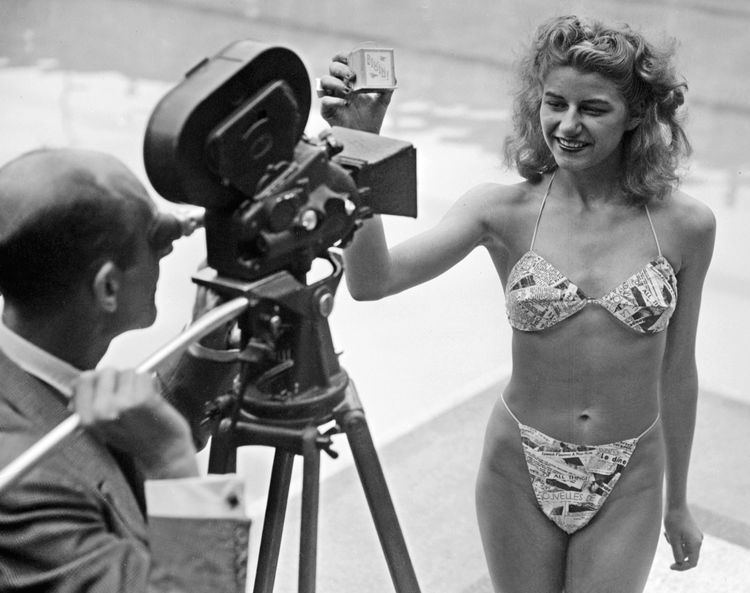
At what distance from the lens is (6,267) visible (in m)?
1.37

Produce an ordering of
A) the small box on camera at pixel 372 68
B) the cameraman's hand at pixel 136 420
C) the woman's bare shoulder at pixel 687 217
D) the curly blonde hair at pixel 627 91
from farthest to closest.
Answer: the woman's bare shoulder at pixel 687 217
the curly blonde hair at pixel 627 91
the small box on camera at pixel 372 68
the cameraman's hand at pixel 136 420

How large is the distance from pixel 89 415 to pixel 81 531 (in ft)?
0.54

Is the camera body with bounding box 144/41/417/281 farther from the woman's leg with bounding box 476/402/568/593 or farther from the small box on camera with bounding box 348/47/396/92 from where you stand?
the woman's leg with bounding box 476/402/568/593

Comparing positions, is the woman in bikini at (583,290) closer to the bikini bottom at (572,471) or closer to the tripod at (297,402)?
the bikini bottom at (572,471)

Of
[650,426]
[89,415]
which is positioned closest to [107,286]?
[89,415]

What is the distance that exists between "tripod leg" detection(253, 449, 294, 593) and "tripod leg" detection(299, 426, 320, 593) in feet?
0.22

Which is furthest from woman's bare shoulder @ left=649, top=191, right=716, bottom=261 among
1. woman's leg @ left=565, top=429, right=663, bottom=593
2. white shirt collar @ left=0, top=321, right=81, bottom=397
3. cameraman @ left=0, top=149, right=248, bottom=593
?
white shirt collar @ left=0, top=321, right=81, bottom=397

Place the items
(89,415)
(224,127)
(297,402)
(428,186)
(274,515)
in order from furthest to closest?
(428,186)
(274,515)
(297,402)
(224,127)
(89,415)

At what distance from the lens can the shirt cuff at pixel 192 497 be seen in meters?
1.31

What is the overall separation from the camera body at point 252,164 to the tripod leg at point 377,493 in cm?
24

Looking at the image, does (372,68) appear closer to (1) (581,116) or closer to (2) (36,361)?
(1) (581,116)

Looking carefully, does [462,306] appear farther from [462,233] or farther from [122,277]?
[122,277]

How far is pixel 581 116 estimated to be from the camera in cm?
211

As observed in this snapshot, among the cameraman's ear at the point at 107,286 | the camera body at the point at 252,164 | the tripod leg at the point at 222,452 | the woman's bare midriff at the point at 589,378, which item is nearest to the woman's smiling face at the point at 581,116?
the woman's bare midriff at the point at 589,378
